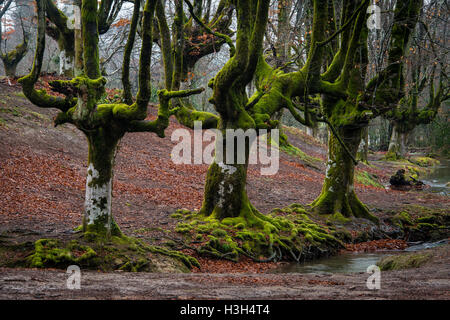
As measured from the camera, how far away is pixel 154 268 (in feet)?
24.4

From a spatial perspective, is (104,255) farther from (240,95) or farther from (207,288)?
(240,95)

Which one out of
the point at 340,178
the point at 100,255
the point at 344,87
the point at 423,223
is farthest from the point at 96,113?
the point at 423,223

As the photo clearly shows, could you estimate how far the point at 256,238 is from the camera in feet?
32.6

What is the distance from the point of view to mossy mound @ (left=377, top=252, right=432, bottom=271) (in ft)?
25.7

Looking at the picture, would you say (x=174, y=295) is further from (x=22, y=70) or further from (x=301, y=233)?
(x=22, y=70)

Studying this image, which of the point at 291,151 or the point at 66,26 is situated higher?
the point at 66,26

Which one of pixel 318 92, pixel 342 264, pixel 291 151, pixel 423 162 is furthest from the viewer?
pixel 423 162

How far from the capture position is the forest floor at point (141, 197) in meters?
4.88

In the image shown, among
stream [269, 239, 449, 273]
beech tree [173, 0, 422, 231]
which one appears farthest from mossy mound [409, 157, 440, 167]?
stream [269, 239, 449, 273]

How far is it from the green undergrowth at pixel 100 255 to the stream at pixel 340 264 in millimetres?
2704

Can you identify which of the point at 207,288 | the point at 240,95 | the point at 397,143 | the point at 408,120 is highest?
the point at 408,120

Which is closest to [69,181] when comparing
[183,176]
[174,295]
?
[183,176]

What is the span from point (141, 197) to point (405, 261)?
854 centimetres
